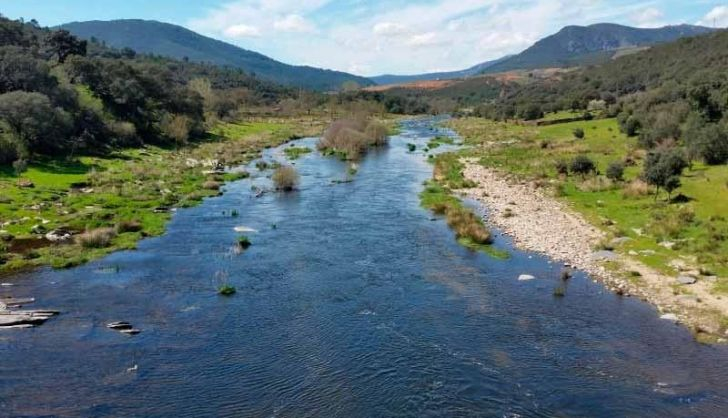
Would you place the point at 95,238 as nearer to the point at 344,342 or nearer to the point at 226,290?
the point at 226,290

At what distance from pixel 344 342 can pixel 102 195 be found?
3272 centimetres

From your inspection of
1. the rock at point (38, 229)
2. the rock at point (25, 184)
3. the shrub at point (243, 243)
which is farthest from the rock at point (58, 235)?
the rock at point (25, 184)

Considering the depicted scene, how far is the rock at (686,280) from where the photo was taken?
95.1ft

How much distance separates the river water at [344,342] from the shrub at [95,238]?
7.42 ft

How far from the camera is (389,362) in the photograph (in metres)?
22.5

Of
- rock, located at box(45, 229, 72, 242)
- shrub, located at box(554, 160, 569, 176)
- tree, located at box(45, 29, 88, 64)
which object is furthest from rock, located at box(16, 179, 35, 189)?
tree, located at box(45, 29, 88, 64)

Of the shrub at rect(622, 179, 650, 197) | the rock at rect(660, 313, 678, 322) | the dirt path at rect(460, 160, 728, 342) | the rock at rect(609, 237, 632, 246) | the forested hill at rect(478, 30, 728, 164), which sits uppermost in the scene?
the forested hill at rect(478, 30, 728, 164)

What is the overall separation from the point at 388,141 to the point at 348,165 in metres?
34.3

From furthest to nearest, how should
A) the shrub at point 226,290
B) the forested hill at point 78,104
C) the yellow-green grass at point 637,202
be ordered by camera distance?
the forested hill at point 78,104 < the yellow-green grass at point 637,202 < the shrub at point 226,290

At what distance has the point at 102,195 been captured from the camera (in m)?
48.5

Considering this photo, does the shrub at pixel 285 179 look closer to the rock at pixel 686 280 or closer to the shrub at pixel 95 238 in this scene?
the shrub at pixel 95 238

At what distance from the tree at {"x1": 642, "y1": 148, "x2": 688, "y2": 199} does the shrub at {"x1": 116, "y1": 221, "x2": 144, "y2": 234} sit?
3854 cm

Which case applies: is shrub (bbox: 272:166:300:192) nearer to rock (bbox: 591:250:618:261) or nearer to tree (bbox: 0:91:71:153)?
tree (bbox: 0:91:71:153)

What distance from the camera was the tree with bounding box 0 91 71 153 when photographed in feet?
187
